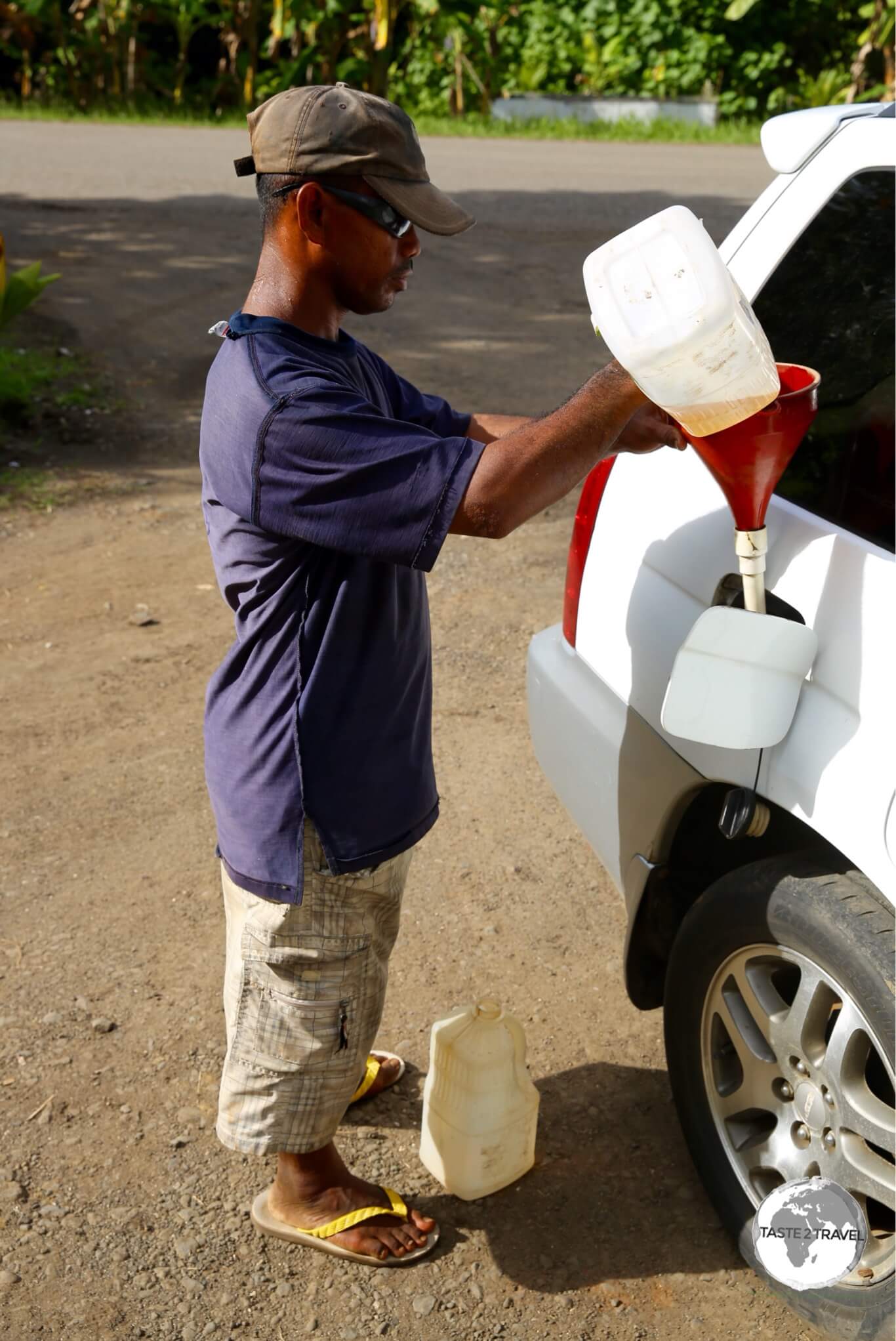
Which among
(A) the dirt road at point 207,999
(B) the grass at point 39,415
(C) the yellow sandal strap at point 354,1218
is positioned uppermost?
(B) the grass at point 39,415

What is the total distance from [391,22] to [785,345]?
16.0m

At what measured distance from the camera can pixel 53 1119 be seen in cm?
274

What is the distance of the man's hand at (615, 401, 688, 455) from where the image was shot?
1.95 metres

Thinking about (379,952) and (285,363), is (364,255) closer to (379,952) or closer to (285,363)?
(285,363)

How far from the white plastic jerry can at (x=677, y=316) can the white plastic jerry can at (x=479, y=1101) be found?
4.28ft

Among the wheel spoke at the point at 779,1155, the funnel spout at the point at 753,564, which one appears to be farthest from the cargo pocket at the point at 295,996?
the funnel spout at the point at 753,564

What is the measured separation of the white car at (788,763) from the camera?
6.28 feet

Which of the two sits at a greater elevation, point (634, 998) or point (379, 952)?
point (379, 952)

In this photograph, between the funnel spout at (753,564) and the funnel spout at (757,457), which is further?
the funnel spout at (753,564)

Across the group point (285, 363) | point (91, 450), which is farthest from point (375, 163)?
point (91, 450)

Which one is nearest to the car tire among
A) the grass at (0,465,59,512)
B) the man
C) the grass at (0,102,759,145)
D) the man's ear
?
the man

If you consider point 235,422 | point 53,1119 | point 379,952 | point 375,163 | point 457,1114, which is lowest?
point 53,1119

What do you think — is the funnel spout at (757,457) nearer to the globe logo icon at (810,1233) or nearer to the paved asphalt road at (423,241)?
the globe logo icon at (810,1233)

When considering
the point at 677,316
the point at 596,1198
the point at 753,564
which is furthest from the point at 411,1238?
the point at 677,316
